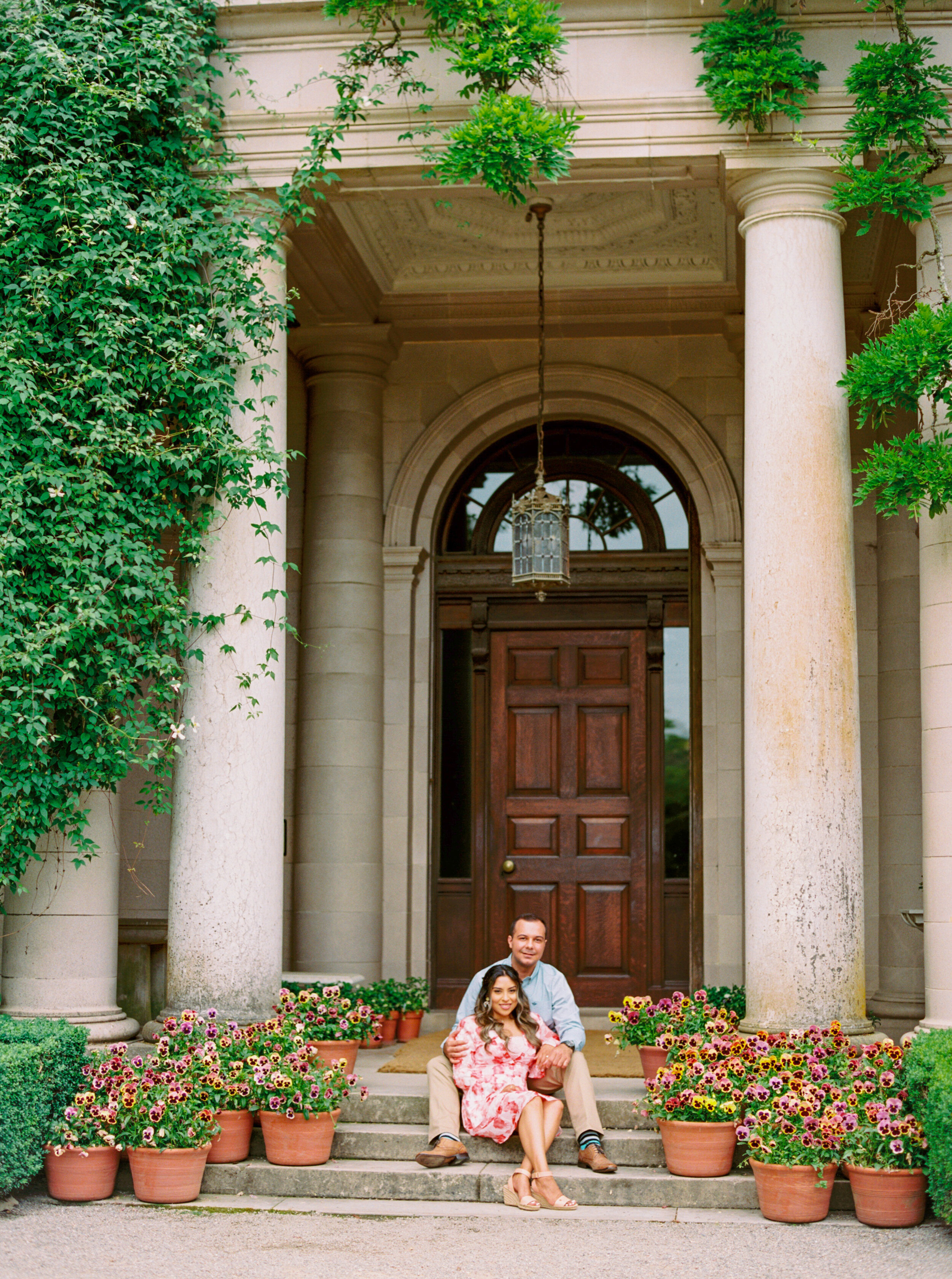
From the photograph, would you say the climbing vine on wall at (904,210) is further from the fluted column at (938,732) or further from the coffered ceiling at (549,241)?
the coffered ceiling at (549,241)

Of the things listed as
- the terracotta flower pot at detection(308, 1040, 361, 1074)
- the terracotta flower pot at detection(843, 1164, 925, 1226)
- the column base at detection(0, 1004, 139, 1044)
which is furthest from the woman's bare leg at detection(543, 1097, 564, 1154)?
the column base at detection(0, 1004, 139, 1044)

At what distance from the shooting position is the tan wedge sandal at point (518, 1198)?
5902 millimetres

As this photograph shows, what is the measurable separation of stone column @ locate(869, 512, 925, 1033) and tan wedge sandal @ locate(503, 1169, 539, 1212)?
361 centimetres

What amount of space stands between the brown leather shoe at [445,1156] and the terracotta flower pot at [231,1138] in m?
0.83

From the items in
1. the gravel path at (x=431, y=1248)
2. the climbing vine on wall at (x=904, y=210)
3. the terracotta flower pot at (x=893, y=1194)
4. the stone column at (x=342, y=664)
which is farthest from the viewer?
the stone column at (x=342, y=664)

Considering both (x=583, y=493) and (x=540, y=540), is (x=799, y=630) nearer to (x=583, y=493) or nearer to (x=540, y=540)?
(x=540, y=540)

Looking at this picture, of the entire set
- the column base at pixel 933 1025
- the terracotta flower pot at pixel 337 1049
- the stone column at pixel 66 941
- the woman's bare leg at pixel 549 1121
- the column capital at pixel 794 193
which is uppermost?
the column capital at pixel 794 193

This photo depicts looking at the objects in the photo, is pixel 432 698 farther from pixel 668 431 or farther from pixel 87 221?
pixel 87 221

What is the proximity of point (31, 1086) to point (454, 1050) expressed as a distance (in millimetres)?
1898

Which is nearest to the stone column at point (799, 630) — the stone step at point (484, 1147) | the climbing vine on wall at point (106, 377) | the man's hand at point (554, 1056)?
the stone step at point (484, 1147)

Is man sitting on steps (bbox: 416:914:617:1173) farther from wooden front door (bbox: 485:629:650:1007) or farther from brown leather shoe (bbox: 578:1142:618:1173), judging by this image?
wooden front door (bbox: 485:629:650:1007)

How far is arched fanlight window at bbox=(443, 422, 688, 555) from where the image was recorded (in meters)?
10.2

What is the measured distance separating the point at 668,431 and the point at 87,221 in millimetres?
4472

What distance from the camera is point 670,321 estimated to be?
9898mm
